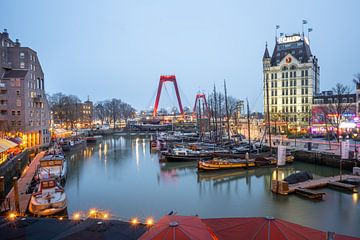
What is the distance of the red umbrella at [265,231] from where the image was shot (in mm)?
8203

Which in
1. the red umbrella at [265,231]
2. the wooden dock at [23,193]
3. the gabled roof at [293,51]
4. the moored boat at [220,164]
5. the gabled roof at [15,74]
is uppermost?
the gabled roof at [293,51]

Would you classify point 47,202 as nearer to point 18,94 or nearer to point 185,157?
point 185,157

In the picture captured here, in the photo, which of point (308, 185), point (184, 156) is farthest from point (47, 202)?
point (184, 156)

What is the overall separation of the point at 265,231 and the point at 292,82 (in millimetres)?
65454

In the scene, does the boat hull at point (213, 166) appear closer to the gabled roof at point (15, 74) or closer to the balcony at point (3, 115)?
the gabled roof at point (15, 74)

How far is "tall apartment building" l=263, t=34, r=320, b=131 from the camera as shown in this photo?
6519 cm

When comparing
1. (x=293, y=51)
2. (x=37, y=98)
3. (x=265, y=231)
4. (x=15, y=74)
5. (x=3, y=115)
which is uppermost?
(x=293, y=51)

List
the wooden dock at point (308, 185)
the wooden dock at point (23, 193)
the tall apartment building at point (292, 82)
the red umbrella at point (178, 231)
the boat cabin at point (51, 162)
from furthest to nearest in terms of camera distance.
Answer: the tall apartment building at point (292, 82)
the boat cabin at point (51, 162)
the wooden dock at point (308, 185)
the wooden dock at point (23, 193)
the red umbrella at point (178, 231)

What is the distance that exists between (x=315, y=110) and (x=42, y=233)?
207 ft

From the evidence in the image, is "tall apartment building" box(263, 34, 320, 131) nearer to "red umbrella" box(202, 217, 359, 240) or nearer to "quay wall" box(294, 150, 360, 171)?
"quay wall" box(294, 150, 360, 171)

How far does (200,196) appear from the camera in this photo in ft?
74.4

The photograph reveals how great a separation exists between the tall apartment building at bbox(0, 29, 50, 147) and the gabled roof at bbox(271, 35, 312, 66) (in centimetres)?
5671

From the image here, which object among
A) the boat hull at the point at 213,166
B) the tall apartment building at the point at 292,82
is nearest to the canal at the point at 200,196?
the boat hull at the point at 213,166

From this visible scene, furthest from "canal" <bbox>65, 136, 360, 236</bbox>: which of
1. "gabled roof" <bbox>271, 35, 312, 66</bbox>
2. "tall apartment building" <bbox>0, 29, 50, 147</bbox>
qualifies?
"gabled roof" <bbox>271, 35, 312, 66</bbox>
